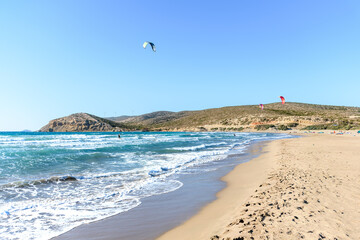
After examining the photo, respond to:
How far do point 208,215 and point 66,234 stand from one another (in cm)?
309

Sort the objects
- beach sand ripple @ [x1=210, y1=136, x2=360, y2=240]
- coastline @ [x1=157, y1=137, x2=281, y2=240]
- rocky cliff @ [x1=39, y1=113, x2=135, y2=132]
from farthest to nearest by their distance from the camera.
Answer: rocky cliff @ [x1=39, y1=113, x2=135, y2=132] → coastline @ [x1=157, y1=137, x2=281, y2=240] → beach sand ripple @ [x1=210, y1=136, x2=360, y2=240]

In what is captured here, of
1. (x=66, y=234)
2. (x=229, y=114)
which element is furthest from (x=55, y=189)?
(x=229, y=114)

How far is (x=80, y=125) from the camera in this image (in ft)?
382

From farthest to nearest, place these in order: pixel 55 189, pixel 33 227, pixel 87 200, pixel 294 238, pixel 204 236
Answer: pixel 55 189
pixel 87 200
pixel 33 227
pixel 204 236
pixel 294 238

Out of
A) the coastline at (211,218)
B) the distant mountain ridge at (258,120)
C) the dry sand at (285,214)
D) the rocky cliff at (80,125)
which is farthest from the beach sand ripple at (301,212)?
the rocky cliff at (80,125)

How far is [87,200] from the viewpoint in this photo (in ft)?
22.1

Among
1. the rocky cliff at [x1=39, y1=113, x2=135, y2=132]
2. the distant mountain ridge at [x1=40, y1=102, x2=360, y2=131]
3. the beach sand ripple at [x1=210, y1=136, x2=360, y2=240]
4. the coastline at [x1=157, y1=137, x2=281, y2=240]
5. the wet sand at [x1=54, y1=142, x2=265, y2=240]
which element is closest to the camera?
the beach sand ripple at [x1=210, y1=136, x2=360, y2=240]

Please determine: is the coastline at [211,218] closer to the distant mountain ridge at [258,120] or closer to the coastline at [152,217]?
the coastline at [152,217]

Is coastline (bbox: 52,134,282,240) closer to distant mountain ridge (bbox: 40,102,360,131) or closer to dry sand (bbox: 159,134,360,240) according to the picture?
dry sand (bbox: 159,134,360,240)

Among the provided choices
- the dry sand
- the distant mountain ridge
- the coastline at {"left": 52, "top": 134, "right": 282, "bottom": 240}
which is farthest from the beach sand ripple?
the distant mountain ridge

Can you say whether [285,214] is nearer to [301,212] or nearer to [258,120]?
[301,212]

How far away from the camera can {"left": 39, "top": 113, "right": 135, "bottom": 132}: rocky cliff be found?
11625cm

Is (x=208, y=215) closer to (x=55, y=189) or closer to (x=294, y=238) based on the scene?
(x=294, y=238)

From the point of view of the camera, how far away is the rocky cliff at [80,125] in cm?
11625
